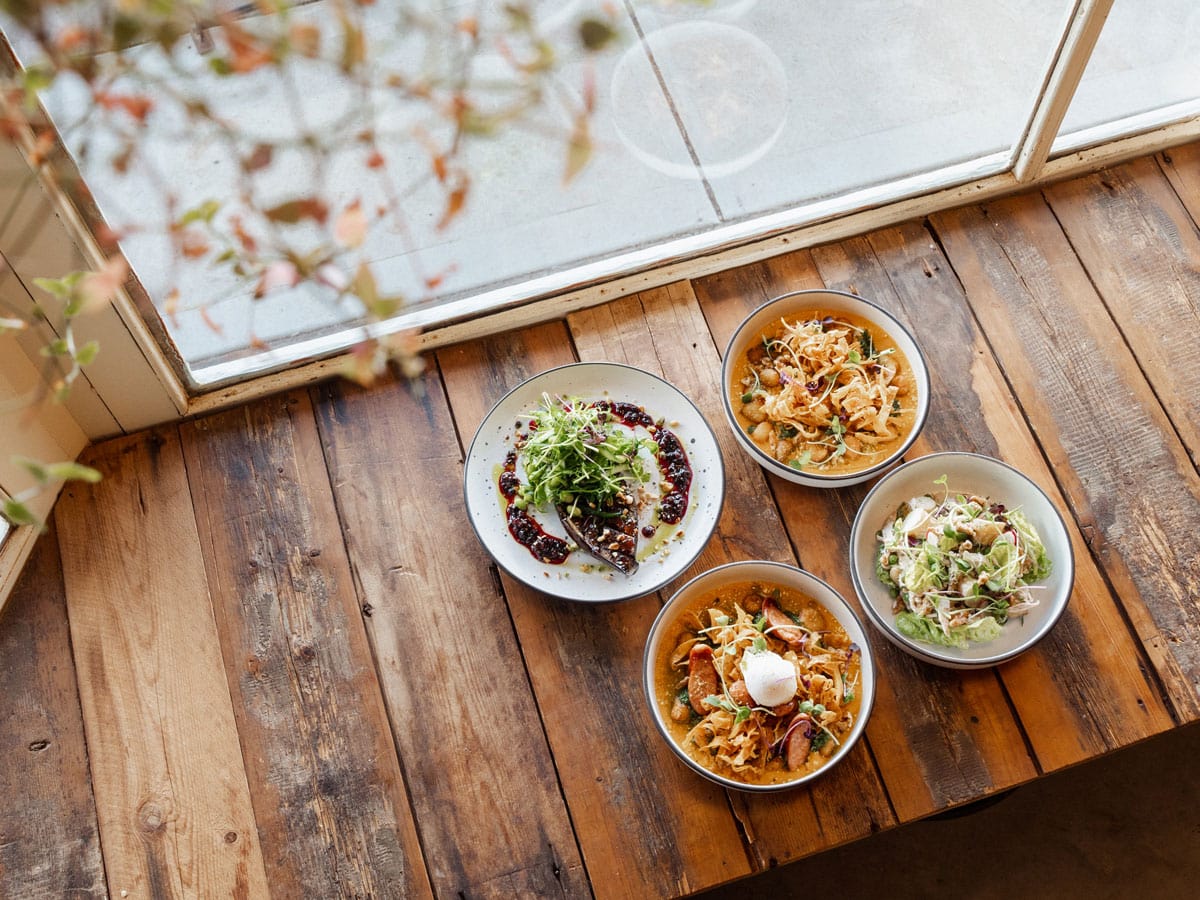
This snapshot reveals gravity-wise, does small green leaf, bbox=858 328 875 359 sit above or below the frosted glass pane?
below

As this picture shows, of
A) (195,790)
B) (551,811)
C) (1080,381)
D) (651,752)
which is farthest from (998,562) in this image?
(195,790)

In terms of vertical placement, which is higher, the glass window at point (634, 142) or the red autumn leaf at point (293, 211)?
the red autumn leaf at point (293, 211)

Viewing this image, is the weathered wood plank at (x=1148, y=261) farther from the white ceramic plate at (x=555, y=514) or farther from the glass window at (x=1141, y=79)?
the white ceramic plate at (x=555, y=514)

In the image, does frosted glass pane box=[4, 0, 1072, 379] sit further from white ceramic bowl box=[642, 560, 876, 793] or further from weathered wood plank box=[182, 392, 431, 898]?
white ceramic bowl box=[642, 560, 876, 793]

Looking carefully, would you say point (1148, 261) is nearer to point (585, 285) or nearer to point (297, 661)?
point (585, 285)

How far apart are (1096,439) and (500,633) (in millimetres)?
1009

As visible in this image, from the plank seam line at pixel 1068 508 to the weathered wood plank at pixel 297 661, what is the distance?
37.6 inches

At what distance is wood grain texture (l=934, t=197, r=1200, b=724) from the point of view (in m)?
1.61

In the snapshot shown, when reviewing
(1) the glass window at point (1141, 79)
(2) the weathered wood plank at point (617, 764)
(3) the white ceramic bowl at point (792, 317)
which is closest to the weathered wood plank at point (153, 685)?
(2) the weathered wood plank at point (617, 764)

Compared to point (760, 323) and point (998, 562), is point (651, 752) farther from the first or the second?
point (760, 323)

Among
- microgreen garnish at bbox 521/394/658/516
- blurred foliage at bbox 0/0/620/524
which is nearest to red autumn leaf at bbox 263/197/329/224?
blurred foliage at bbox 0/0/620/524

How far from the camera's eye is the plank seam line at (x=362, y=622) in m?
1.53

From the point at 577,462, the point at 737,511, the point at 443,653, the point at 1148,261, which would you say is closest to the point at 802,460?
the point at 737,511

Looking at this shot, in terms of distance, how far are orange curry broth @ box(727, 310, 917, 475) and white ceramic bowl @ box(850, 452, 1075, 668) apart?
0.05 m
